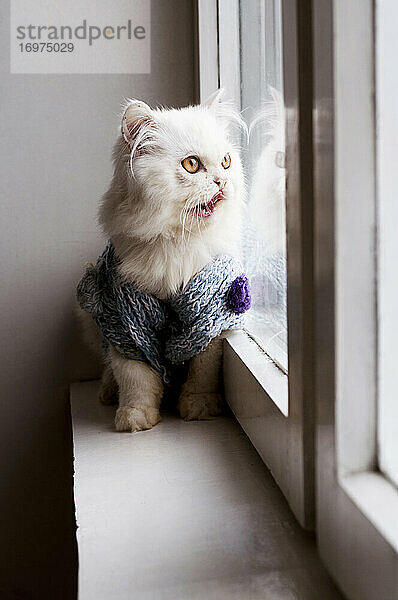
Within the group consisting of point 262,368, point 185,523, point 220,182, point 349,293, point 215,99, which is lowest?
point 185,523

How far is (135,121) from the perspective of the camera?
3.18 feet

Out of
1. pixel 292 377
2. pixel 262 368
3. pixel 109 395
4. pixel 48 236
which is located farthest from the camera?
pixel 48 236

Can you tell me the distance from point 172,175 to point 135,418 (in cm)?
35

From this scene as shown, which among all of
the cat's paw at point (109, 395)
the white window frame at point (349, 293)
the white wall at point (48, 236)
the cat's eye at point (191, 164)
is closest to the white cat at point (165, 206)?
the cat's eye at point (191, 164)

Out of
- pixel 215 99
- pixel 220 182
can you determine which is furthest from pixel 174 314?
pixel 215 99

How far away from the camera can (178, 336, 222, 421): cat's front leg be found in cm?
106

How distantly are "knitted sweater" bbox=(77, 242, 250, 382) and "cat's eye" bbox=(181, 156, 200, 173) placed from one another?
0.14 m

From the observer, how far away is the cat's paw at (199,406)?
105cm

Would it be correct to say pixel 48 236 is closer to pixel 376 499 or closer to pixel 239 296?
pixel 239 296

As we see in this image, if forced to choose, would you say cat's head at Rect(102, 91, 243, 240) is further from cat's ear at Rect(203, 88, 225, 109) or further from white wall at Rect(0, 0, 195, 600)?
white wall at Rect(0, 0, 195, 600)

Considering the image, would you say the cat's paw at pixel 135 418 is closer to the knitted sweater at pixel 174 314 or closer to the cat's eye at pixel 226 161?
the knitted sweater at pixel 174 314

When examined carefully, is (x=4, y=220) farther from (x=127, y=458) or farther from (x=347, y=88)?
(x=347, y=88)

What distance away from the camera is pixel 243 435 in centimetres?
97

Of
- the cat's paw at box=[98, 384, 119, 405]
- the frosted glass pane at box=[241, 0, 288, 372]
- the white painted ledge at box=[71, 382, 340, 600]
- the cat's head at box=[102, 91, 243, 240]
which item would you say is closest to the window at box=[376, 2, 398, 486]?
the white painted ledge at box=[71, 382, 340, 600]
